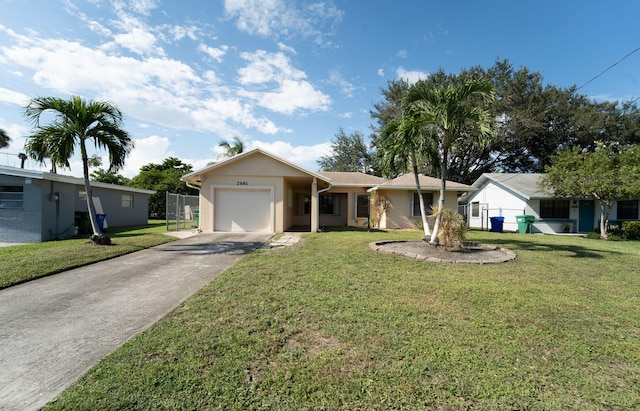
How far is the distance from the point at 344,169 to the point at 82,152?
26.3 m

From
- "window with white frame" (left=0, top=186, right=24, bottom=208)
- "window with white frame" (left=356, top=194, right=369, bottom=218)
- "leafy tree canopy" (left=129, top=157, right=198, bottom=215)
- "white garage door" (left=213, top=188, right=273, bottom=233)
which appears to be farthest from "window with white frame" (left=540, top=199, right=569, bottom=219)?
"leafy tree canopy" (left=129, top=157, right=198, bottom=215)

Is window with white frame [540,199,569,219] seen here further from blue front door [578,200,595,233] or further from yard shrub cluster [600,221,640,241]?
yard shrub cluster [600,221,640,241]

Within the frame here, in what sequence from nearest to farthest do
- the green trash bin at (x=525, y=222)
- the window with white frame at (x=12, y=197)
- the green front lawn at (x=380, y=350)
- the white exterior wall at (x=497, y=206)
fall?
the green front lawn at (x=380, y=350), the window with white frame at (x=12, y=197), the green trash bin at (x=525, y=222), the white exterior wall at (x=497, y=206)

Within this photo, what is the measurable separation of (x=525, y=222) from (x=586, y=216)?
4.61 metres

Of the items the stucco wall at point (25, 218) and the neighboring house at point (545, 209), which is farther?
the neighboring house at point (545, 209)

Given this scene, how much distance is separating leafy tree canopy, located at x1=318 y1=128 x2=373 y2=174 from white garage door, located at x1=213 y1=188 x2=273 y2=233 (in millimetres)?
20550

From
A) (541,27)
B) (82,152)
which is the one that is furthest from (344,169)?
(82,152)

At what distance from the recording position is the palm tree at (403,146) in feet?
28.4

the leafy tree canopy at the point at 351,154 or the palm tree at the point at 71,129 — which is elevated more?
the leafy tree canopy at the point at 351,154

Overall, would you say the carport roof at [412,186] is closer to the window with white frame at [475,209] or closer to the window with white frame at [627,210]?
the window with white frame at [475,209]

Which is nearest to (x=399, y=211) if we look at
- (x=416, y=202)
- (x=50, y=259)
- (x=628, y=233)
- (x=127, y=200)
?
(x=416, y=202)

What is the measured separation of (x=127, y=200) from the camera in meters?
18.8

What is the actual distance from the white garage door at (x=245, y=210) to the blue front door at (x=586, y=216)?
19090mm

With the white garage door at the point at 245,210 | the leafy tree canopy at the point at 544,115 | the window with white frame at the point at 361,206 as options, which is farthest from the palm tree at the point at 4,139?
the leafy tree canopy at the point at 544,115
